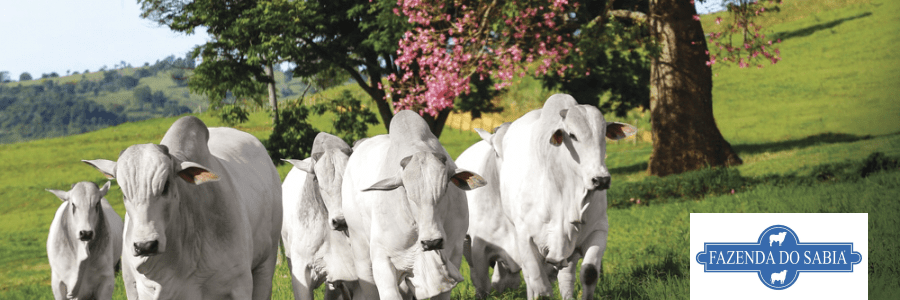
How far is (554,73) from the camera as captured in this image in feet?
80.6

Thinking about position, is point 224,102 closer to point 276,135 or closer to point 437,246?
point 276,135

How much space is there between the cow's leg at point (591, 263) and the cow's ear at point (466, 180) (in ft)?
6.40

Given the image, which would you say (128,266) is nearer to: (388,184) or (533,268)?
(388,184)

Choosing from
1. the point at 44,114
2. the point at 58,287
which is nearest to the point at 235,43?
the point at 58,287

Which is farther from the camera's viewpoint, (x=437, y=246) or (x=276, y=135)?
(x=276, y=135)

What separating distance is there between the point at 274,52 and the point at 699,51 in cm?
1130

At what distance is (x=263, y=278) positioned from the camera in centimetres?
743

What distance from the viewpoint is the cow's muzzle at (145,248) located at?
513 centimetres

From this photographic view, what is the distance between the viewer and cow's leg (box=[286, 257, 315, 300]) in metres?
7.99

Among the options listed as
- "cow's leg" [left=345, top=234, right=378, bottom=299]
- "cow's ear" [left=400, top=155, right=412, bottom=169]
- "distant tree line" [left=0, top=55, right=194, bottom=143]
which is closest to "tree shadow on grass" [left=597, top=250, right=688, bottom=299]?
"cow's leg" [left=345, top=234, right=378, bottom=299]

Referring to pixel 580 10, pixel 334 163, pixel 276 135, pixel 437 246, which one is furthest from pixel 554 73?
pixel 437 246

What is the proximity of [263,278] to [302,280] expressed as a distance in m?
0.64

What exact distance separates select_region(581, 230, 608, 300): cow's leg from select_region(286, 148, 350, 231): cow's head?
235cm

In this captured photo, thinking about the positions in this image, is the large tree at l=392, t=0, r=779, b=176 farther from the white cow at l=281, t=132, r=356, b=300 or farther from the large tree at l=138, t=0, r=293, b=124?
the white cow at l=281, t=132, r=356, b=300
